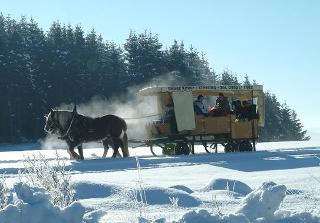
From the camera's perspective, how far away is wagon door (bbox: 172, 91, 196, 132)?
65.1ft

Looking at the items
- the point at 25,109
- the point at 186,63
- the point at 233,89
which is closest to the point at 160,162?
the point at 233,89

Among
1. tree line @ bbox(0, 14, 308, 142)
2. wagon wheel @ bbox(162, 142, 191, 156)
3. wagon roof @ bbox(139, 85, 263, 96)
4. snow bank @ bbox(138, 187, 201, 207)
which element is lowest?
snow bank @ bbox(138, 187, 201, 207)

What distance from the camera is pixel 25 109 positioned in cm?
5172

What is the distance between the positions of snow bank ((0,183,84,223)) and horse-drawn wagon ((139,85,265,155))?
1482 centimetres

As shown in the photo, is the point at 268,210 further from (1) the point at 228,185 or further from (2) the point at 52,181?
(1) the point at 228,185

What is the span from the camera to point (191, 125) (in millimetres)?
19891

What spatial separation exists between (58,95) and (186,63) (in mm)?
16051

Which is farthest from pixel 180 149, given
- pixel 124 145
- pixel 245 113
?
pixel 245 113

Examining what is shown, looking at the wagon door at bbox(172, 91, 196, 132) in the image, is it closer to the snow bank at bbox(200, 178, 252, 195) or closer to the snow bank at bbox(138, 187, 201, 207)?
the snow bank at bbox(200, 178, 252, 195)

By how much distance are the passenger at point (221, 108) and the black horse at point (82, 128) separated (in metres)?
3.04

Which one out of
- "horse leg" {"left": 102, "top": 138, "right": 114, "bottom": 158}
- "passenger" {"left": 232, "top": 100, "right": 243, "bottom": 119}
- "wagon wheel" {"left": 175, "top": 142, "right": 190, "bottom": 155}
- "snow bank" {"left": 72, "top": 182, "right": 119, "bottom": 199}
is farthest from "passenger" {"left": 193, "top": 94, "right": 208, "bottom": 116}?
"snow bank" {"left": 72, "top": 182, "right": 119, "bottom": 199}

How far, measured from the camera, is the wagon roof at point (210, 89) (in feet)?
67.0

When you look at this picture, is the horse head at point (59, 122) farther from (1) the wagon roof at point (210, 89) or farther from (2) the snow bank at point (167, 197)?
(2) the snow bank at point (167, 197)

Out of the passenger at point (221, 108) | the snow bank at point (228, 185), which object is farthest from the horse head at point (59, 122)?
the snow bank at point (228, 185)
